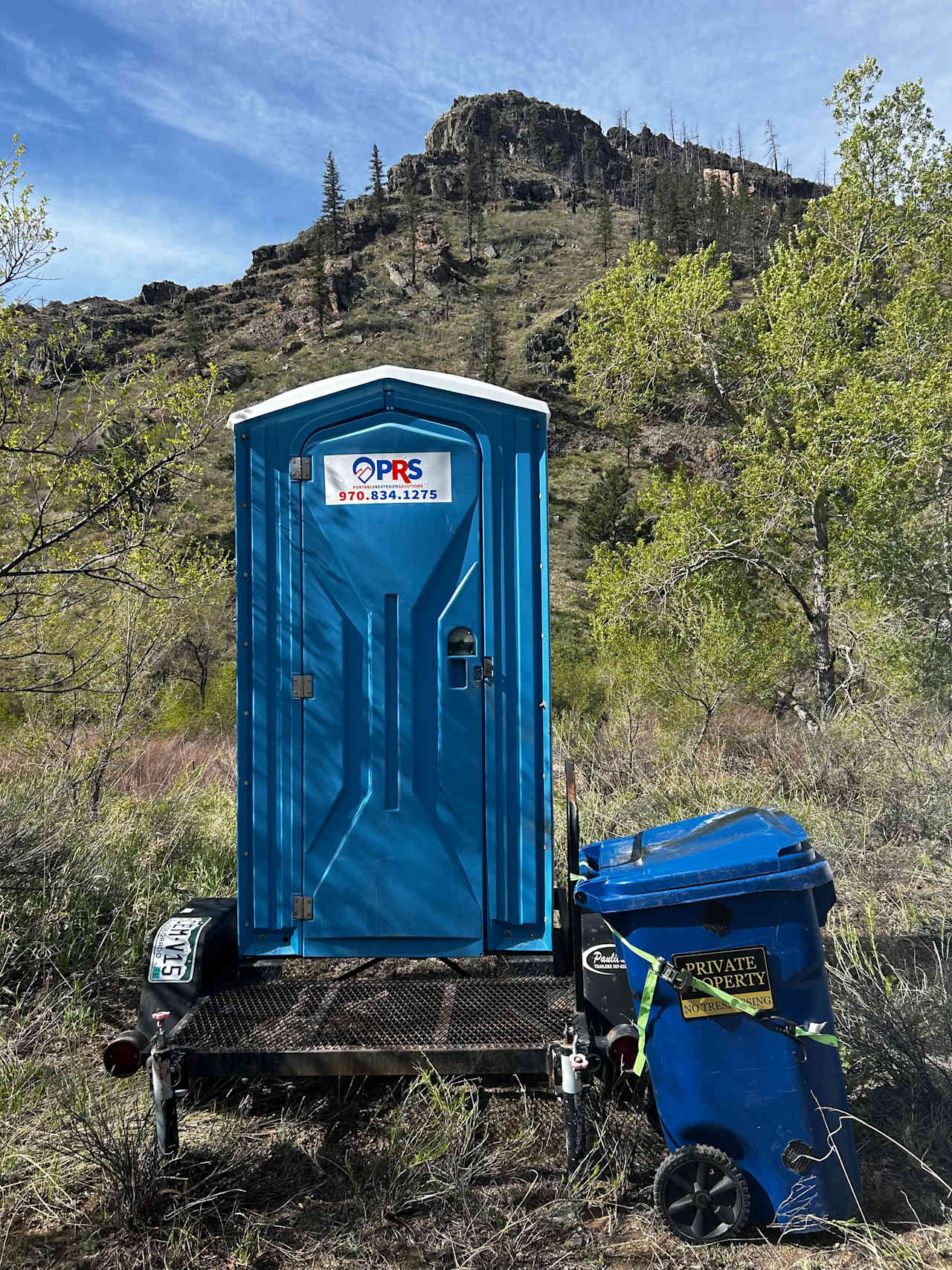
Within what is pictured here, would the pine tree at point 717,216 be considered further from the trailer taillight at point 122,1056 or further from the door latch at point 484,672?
the trailer taillight at point 122,1056

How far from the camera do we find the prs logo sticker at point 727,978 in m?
2.56

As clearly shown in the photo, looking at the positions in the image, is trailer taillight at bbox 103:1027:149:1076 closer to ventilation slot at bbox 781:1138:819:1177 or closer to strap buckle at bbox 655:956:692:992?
strap buckle at bbox 655:956:692:992

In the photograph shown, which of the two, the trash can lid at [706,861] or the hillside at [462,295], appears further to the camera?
the hillside at [462,295]

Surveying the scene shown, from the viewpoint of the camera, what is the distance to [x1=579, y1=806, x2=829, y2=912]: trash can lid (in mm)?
2582

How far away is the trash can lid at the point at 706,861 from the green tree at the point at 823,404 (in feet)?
26.5

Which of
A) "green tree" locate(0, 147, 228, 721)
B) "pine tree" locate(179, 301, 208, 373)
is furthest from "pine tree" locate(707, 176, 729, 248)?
"green tree" locate(0, 147, 228, 721)

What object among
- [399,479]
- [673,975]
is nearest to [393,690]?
[399,479]

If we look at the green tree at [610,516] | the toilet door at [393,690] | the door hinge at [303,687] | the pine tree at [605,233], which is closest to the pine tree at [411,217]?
the pine tree at [605,233]

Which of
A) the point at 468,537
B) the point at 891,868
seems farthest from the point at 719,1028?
the point at 891,868

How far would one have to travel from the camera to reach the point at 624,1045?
9.15 feet

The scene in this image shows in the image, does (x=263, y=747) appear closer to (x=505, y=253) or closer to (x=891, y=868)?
(x=891, y=868)

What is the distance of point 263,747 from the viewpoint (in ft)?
11.6

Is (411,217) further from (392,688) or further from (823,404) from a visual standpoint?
(392,688)

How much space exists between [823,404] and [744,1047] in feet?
35.2
